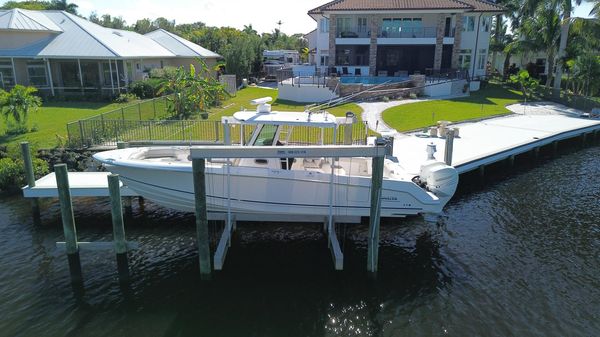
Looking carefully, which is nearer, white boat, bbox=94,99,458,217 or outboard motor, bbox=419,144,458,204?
white boat, bbox=94,99,458,217

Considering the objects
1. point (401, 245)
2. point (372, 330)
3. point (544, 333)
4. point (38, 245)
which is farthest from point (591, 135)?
point (38, 245)

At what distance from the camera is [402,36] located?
126 ft

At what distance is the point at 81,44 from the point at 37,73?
12.1 ft

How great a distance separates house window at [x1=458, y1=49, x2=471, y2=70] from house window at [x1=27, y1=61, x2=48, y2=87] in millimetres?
34319

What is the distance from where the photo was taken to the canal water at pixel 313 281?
8523 millimetres

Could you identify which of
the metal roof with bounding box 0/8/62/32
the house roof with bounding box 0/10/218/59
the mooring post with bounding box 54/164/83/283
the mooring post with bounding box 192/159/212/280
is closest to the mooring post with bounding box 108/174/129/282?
the mooring post with bounding box 54/164/83/283

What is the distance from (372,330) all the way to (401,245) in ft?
13.0

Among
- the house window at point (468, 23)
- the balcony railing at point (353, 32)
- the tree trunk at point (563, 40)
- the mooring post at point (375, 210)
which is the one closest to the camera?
the mooring post at point (375, 210)

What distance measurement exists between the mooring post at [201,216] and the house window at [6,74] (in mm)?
28328

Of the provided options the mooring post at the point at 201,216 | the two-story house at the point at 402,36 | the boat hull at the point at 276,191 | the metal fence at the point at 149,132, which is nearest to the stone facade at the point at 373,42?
the two-story house at the point at 402,36

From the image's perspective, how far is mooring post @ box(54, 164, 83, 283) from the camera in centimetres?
972

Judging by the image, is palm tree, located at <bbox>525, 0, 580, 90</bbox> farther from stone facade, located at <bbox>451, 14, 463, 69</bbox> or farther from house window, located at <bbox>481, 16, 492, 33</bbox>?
stone facade, located at <bbox>451, 14, 463, 69</bbox>

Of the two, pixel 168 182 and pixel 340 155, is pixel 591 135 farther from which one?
pixel 168 182

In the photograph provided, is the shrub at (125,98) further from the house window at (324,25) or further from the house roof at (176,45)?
the house window at (324,25)
